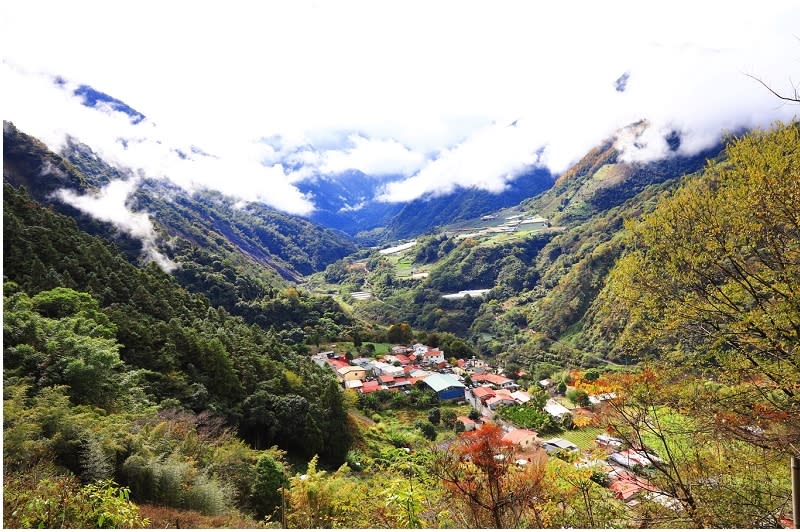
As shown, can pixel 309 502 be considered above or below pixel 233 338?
below

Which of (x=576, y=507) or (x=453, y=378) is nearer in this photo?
(x=576, y=507)

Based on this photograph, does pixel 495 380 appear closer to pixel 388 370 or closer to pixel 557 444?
pixel 388 370

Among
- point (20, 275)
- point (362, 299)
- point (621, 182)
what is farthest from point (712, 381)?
point (621, 182)

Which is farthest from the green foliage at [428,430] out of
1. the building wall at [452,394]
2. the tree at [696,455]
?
the tree at [696,455]

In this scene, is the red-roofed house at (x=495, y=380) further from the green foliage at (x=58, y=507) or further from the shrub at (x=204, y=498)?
the green foliage at (x=58, y=507)

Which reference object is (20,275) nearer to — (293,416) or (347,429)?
(293,416)

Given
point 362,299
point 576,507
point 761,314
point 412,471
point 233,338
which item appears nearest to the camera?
point 761,314

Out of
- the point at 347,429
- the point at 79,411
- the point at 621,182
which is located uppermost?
the point at 621,182
